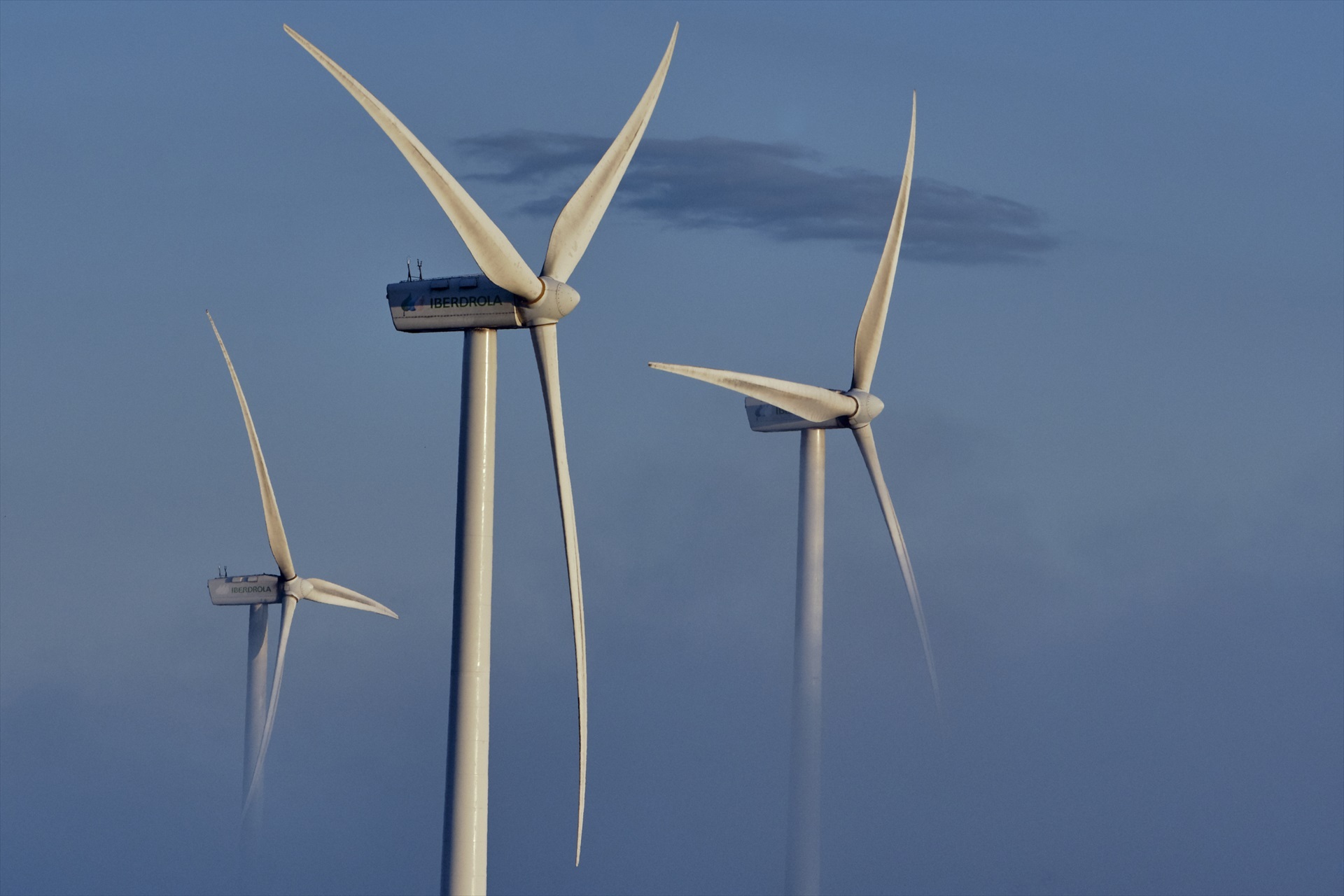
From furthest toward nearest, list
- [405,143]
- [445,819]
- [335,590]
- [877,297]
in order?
1. [335,590]
2. [877,297]
3. [445,819]
4. [405,143]

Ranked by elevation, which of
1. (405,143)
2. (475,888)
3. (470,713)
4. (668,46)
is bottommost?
(475,888)

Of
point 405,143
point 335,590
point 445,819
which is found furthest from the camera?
point 335,590

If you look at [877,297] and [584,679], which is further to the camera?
[877,297]

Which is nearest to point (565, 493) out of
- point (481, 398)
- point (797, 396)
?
point (481, 398)

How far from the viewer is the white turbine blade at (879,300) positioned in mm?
92312

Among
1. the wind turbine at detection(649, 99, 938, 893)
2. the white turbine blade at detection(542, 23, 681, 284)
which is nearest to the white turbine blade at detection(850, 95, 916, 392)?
the wind turbine at detection(649, 99, 938, 893)

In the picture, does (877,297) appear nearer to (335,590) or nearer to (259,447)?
(259,447)

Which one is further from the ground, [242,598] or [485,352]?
[485,352]

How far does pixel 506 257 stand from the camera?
211 ft

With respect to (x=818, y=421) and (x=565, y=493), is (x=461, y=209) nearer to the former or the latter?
(x=565, y=493)

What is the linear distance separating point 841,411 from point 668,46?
28.2m

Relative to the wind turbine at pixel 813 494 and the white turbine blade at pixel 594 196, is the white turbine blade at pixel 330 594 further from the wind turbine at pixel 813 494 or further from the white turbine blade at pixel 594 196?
the white turbine blade at pixel 594 196

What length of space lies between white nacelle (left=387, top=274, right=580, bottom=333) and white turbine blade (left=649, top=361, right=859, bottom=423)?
1743 centimetres

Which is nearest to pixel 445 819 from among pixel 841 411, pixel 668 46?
pixel 668 46
